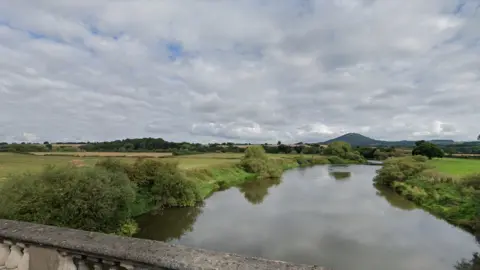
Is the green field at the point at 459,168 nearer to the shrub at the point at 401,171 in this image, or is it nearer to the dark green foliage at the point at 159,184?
the shrub at the point at 401,171

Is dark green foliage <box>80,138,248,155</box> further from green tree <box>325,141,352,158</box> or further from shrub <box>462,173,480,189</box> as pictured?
shrub <box>462,173,480,189</box>

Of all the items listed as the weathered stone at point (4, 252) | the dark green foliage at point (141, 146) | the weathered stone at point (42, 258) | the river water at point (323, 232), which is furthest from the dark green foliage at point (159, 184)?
the dark green foliage at point (141, 146)

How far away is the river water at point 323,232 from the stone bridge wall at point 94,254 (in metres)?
12.6

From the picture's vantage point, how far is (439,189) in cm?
3003

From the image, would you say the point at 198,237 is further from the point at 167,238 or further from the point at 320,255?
the point at 320,255

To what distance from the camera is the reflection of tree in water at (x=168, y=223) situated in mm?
18281

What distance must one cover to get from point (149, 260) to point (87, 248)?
58 cm

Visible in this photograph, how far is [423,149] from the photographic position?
64.1m

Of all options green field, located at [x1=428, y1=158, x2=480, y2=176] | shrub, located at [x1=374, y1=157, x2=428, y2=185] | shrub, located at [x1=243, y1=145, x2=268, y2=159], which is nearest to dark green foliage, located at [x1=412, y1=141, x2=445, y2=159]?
green field, located at [x1=428, y1=158, x2=480, y2=176]

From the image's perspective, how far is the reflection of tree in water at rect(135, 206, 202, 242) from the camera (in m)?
18.3

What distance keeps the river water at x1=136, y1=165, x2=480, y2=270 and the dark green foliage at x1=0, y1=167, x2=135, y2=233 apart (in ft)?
10.9

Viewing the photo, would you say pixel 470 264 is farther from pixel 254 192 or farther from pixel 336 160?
pixel 336 160

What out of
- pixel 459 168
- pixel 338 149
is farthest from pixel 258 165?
pixel 338 149

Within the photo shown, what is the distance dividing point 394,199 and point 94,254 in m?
33.7
